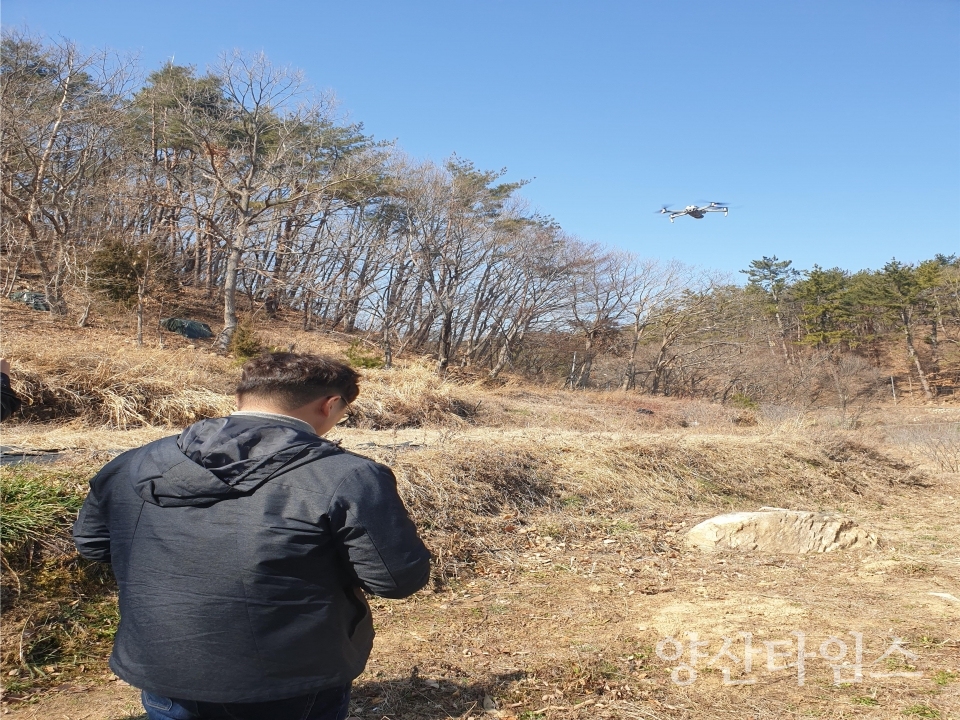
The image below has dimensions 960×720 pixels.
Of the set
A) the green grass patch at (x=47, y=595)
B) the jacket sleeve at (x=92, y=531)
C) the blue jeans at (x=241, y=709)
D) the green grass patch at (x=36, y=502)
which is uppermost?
the jacket sleeve at (x=92, y=531)

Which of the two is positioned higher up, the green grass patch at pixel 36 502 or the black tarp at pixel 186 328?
the black tarp at pixel 186 328

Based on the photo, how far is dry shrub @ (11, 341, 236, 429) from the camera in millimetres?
8578

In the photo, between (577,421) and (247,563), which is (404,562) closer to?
(247,563)

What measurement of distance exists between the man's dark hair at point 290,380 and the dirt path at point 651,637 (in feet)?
6.44

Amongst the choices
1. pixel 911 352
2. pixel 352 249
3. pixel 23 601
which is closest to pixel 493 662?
pixel 23 601

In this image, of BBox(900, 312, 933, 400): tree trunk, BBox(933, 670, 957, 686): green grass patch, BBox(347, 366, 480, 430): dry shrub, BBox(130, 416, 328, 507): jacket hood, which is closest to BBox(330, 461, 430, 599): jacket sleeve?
BBox(130, 416, 328, 507): jacket hood

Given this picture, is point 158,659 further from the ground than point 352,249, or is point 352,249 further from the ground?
point 352,249

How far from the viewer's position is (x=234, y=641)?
5.51 feet

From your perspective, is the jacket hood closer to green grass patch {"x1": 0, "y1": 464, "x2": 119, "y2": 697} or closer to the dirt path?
the dirt path

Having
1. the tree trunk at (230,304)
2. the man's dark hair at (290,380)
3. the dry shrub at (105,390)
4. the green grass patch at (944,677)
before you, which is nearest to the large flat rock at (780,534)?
the green grass patch at (944,677)

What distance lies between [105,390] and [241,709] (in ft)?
26.6

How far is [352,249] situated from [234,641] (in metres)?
30.5

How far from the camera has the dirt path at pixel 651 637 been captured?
338cm

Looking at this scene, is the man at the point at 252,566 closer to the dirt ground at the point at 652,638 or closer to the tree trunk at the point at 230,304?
the dirt ground at the point at 652,638
